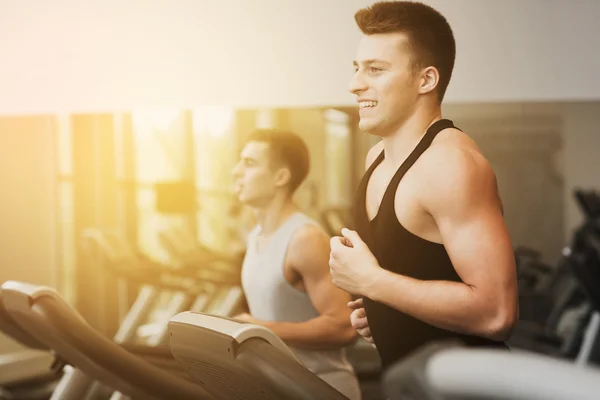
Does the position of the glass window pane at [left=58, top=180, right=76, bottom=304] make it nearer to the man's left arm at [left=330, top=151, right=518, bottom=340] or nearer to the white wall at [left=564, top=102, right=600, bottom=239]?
the man's left arm at [left=330, top=151, right=518, bottom=340]

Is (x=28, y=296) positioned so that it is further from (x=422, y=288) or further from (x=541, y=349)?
(x=541, y=349)

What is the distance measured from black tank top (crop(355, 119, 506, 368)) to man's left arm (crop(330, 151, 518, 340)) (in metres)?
0.03

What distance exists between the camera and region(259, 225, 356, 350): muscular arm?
181 centimetres

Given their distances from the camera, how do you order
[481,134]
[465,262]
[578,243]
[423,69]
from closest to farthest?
[465,262], [423,69], [481,134], [578,243]

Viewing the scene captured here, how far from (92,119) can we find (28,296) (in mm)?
887

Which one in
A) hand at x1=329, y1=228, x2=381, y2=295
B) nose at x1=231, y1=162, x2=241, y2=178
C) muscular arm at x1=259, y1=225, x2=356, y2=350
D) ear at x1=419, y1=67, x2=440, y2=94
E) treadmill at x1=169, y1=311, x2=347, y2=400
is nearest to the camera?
treadmill at x1=169, y1=311, x2=347, y2=400

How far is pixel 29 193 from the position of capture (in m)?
2.49

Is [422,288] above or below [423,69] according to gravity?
below

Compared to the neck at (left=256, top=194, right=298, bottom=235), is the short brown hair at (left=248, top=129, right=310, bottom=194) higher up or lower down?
higher up

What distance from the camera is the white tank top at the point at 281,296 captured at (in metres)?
1.84

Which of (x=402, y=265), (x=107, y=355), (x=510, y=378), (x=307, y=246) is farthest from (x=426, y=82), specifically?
(x=510, y=378)

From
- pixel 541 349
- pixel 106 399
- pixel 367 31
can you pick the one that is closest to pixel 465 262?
pixel 367 31

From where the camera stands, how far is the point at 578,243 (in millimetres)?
2135

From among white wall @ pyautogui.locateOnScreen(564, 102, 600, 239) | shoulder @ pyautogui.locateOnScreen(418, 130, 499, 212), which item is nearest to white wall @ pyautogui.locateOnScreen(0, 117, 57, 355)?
shoulder @ pyautogui.locateOnScreen(418, 130, 499, 212)
